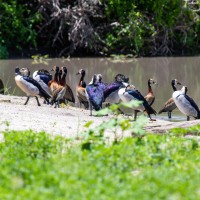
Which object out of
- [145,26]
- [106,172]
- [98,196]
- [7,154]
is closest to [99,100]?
[7,154]

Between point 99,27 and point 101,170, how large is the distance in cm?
2718

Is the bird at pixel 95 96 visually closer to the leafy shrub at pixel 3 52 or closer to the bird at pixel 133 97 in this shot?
the bird at pixel 133 97

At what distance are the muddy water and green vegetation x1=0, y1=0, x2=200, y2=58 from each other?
1.16 meters

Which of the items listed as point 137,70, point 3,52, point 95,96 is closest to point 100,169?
point 95,96

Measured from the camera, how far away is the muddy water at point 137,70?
2200cm

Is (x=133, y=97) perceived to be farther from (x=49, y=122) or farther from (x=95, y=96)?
(x=49, y=122)

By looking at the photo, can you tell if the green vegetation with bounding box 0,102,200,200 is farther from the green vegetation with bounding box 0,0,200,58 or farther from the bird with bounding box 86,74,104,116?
the green vegetation with bounding box 0,0,200,58

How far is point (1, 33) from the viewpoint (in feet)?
107

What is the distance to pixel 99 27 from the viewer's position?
33156mm

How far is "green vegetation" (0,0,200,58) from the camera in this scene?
31.8m

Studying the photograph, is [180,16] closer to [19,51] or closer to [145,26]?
[145,26]

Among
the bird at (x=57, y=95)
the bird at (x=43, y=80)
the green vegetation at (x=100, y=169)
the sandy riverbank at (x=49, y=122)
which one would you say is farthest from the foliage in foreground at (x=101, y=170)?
the bird at (x=43, y=80)

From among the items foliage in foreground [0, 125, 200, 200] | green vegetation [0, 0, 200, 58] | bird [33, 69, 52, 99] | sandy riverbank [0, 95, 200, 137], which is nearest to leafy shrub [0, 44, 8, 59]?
green vegetation [0, 0, 200, 58]

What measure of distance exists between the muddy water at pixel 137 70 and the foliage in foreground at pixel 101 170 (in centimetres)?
1119
